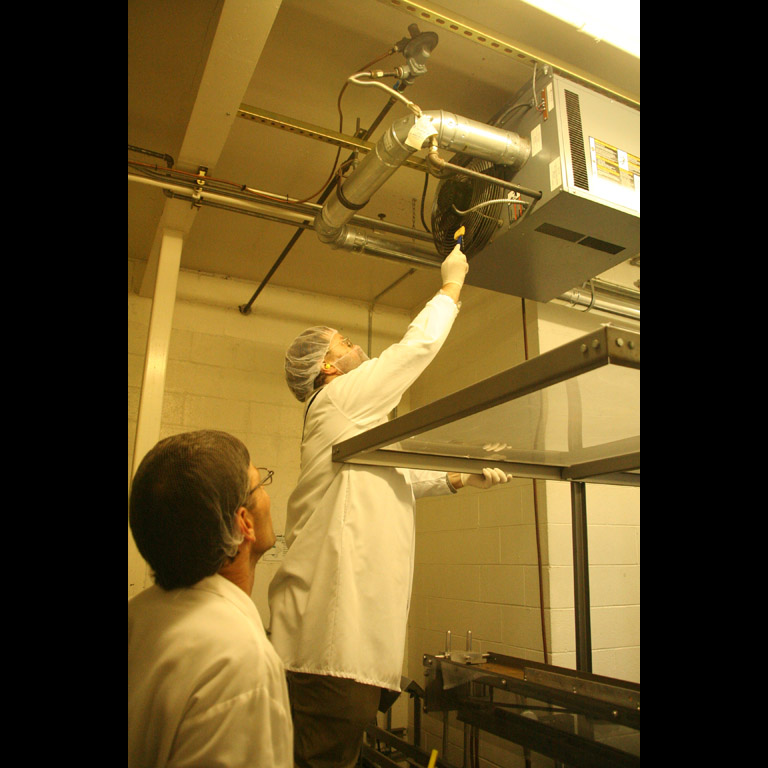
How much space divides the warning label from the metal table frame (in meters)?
0.85

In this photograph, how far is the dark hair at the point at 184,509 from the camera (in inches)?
30.5

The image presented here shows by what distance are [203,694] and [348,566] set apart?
83 cm

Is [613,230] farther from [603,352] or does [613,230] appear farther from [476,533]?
[476,533]

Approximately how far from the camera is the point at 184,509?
0.78 meters

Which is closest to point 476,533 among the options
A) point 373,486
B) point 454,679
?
point 454,679

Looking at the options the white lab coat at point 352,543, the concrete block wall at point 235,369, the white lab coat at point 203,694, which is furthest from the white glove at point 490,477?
the concrete block wall at point 235,369

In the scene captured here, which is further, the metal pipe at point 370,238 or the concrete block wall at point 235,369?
the concrete block wall at point 235,369

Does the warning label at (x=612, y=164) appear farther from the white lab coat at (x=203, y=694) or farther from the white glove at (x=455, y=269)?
the white lab coat at (x=203, y=694)
